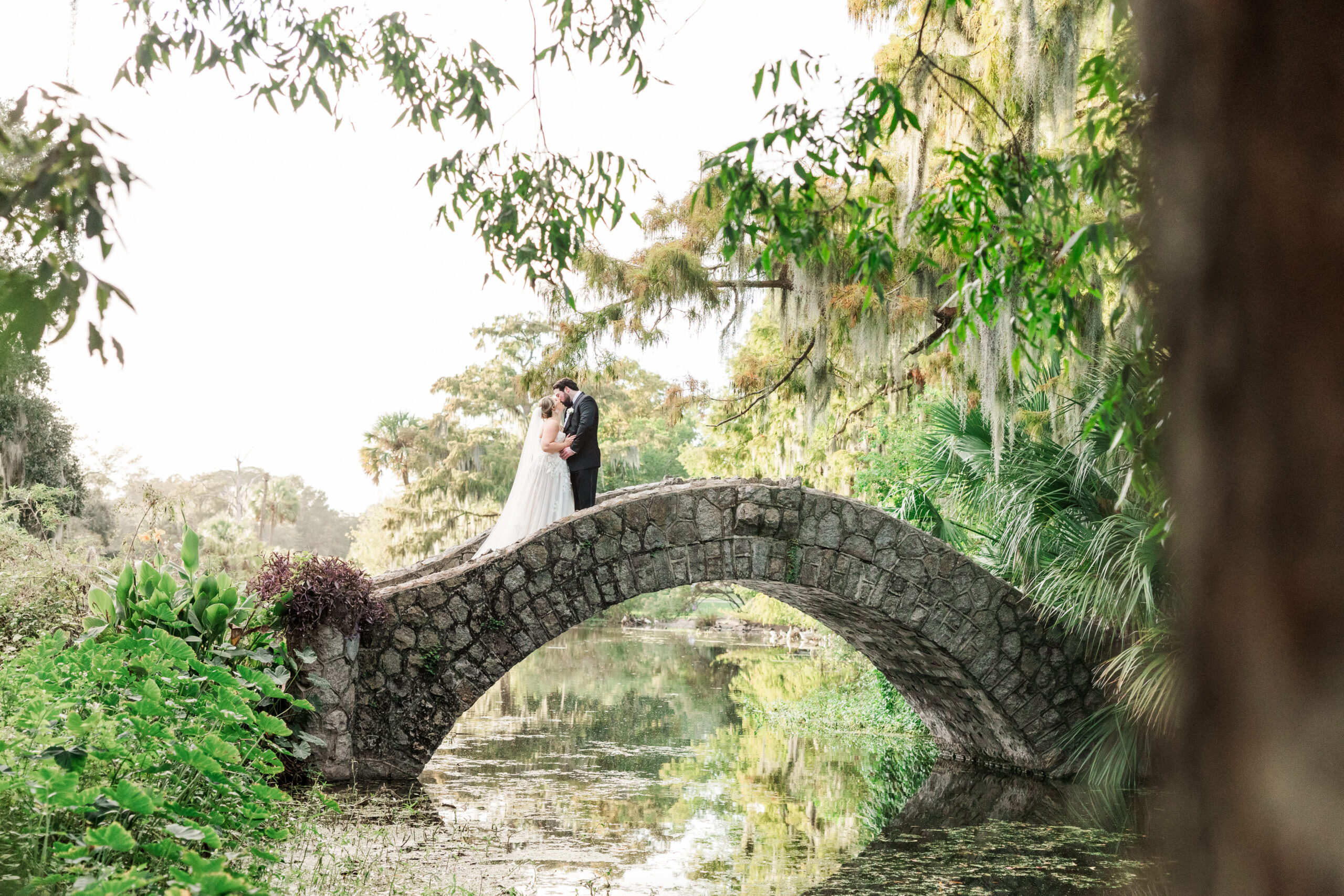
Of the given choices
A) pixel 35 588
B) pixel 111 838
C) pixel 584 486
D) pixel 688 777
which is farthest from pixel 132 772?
pixel 35 588

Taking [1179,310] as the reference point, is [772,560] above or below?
above

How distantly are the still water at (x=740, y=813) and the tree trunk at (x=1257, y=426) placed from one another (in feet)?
16.0

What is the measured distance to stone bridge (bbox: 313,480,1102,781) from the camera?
26.2 ft

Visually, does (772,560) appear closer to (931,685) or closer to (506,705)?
(931,685)

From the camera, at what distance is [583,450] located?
31.7 feet

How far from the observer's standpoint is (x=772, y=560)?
8.81m

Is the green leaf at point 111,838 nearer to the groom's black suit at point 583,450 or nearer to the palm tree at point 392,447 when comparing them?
the groom's black suit at point 583,450

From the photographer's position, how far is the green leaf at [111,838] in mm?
2264

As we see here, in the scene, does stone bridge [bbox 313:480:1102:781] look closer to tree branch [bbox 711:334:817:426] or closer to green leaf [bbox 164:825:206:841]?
tree branch [bbox 711:334:817:426]

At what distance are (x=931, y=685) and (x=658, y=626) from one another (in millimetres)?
24888

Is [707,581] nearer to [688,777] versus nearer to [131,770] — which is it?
[688,777]

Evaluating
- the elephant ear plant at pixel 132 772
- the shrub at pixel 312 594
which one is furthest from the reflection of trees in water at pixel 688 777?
the elephant ear plant at pixel 132 772

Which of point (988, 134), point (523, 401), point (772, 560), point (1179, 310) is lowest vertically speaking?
point (1179, 310)

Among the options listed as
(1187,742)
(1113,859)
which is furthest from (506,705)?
(1187,742)
